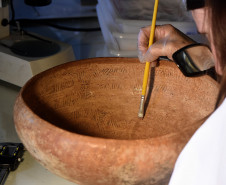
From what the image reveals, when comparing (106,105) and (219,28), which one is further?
(106,105)

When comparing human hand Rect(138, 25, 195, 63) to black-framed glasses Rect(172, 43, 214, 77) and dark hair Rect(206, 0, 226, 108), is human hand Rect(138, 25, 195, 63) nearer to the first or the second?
black-framed glasses Rect(172, 43, 214, 77)

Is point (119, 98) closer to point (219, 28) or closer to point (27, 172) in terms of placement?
point (27, 172)

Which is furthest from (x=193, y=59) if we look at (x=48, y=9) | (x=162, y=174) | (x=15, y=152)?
(x=48, y=9)

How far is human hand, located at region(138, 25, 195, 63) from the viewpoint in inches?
33.0

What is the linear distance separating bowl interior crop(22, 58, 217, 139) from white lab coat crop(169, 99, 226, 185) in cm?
28

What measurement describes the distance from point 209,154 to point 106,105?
405 millimetres

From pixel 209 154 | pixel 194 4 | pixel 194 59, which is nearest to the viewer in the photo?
pixel 209 154

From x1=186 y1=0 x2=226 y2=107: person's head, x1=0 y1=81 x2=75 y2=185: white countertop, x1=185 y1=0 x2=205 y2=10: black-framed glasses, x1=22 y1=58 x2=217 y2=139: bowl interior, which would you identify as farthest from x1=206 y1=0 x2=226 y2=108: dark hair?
x1=0 y1=81 x2=75 y2=185: white countertop

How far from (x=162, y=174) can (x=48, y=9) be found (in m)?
1.34

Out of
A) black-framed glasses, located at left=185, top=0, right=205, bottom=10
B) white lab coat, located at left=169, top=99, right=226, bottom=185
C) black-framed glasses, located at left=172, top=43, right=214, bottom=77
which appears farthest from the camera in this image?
black-framed glasses, located at left=172, top=43, right=214, bottom=77

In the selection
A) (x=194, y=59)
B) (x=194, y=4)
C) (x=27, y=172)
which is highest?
(x=194, y=4)

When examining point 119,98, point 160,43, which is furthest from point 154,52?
point 119,98

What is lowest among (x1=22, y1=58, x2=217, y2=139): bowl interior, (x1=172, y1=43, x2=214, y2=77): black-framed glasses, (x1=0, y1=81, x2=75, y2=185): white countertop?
(x1=0, y1=81, x2=75, y2=185): white countertop

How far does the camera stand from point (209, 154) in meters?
0.51
